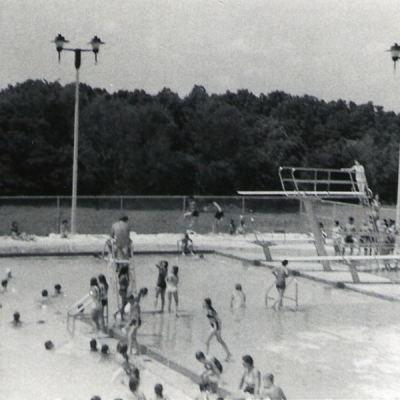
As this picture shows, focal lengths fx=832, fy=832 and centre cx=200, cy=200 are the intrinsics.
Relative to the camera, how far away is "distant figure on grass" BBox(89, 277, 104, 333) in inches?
643

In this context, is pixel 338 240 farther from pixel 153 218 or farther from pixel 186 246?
pixel 153 218

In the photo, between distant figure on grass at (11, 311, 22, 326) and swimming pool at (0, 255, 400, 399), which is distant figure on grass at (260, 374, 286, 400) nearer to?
swimming pool at (0, 255, 400, 399)

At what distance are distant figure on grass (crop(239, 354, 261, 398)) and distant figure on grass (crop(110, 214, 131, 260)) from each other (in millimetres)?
6872

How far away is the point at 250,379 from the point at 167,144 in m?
48.6

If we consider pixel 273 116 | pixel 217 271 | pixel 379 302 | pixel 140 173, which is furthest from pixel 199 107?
pixel 379 302

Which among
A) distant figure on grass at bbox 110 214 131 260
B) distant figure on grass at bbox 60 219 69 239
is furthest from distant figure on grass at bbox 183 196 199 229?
distant figure on grass at bbox 110 214 131 260

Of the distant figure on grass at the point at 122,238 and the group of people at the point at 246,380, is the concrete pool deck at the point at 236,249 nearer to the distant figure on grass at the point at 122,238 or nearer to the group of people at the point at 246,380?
the distant figure on grass at the point at 122,238

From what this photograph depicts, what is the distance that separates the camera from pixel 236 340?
53.8 feet

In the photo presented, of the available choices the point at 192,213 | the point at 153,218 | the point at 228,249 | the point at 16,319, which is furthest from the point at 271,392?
the point at 153,218

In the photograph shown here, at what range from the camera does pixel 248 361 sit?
1127cm

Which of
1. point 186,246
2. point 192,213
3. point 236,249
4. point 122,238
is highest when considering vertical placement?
point 192,213

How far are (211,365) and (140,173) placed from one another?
4485 centimetres

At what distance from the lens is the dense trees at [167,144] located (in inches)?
2137

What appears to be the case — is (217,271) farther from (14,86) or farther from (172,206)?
(14,86)
